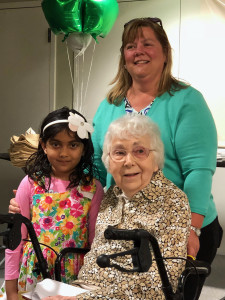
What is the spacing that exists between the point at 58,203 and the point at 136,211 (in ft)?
1.20

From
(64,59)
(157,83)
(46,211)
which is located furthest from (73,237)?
(64,59)

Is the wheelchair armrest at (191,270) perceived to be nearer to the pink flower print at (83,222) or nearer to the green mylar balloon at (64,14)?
the pink flower print at (83,222)

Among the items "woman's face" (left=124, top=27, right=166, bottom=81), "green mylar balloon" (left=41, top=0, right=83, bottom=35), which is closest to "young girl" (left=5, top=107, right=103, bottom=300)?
"woman's face" (left=124, top=27, right=166, bottom=81)

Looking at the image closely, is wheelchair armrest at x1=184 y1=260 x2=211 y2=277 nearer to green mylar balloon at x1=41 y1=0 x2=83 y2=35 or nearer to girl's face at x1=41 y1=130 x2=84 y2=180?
girl's face at x1=41 y1=130 x2=84 y2=180

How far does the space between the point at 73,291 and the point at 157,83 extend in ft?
3.16

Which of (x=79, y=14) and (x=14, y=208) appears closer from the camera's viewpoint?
(x=14, y=208)

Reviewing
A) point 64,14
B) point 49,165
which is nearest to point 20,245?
point 49,165

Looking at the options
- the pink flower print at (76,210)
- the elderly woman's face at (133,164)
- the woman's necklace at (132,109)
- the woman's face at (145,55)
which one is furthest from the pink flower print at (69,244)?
the woman's face at (145,55)

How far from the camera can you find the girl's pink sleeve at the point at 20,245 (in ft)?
5.95

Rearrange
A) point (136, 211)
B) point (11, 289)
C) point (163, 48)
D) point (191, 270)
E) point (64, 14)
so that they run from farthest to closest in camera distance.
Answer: point (64, 14), point (163, 48), point (11, 289), point (136, 211), point (191, 270)

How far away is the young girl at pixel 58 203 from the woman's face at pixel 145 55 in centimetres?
33

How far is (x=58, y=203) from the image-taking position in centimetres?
183

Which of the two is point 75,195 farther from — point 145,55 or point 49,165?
point 145,55

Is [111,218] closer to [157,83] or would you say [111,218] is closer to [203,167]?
[203,167]
